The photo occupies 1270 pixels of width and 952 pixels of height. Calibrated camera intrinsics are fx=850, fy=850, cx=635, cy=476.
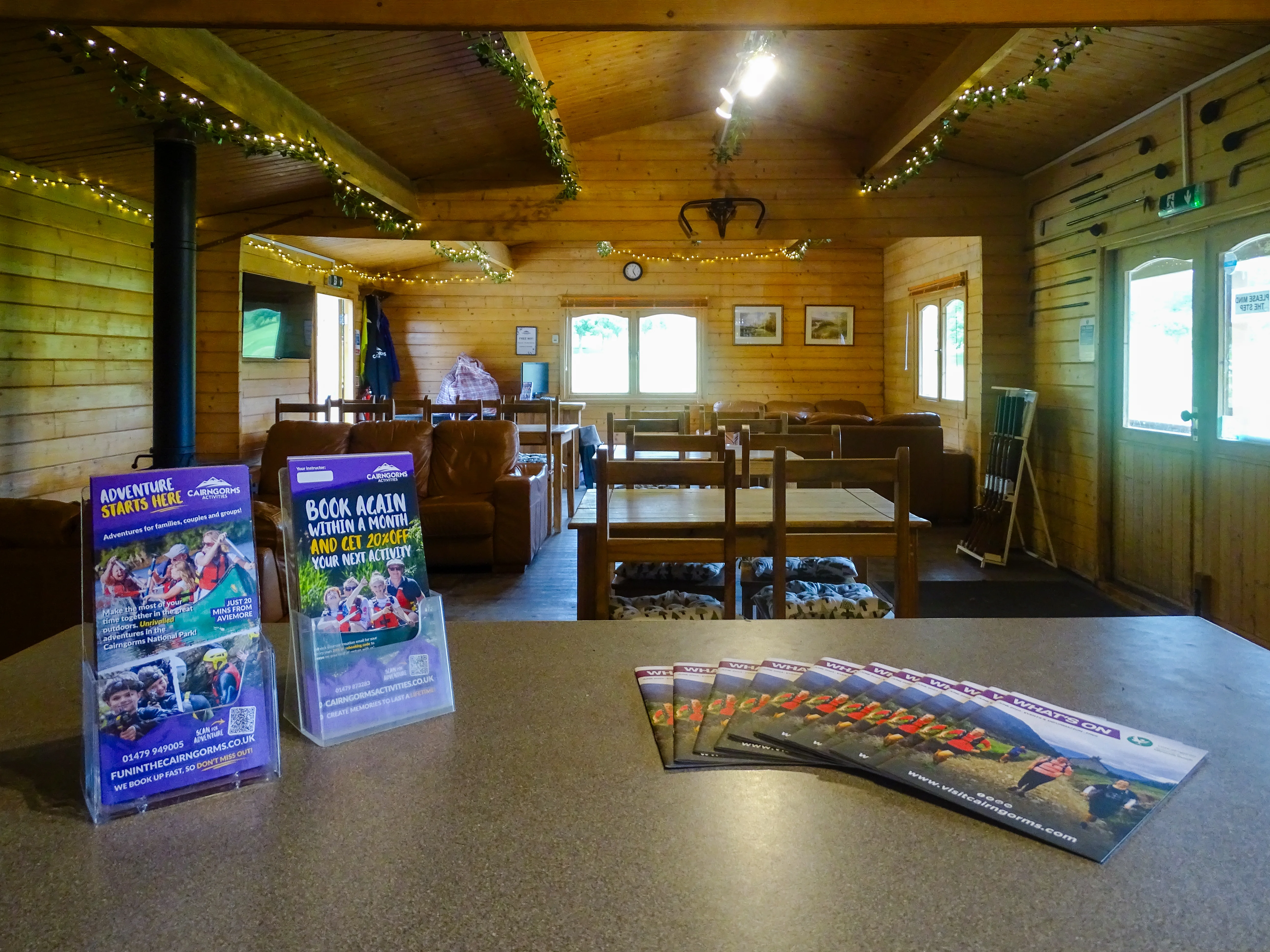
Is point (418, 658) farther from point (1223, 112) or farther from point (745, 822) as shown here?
point (1223, 112)

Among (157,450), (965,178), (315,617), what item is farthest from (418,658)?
(965,178)

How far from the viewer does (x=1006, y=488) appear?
600 centimetres

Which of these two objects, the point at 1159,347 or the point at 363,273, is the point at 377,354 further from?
the point at 1159,347

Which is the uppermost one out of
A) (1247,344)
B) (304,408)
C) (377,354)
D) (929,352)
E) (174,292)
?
(377,354)

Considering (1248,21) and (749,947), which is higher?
(1248,21)

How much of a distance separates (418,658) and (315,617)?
118mm

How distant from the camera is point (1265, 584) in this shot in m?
3.92

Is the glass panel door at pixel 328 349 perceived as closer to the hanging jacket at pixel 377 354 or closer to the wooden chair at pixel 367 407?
the hanging jacket at pixel 377 354

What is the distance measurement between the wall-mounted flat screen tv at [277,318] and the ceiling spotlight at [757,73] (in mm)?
4300

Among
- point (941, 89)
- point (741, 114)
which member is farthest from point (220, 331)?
point (941, 89)

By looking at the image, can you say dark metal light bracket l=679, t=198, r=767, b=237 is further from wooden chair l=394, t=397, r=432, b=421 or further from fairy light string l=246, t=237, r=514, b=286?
fairy light string l=246, t=237, r=514, b=286

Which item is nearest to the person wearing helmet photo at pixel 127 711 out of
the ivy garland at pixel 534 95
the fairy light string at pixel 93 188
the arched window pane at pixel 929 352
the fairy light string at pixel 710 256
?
the ivy garland at pixel 534 95

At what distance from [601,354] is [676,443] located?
6894 mm

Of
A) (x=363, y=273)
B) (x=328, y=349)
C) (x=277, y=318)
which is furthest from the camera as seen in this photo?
(x=363, y=273)
